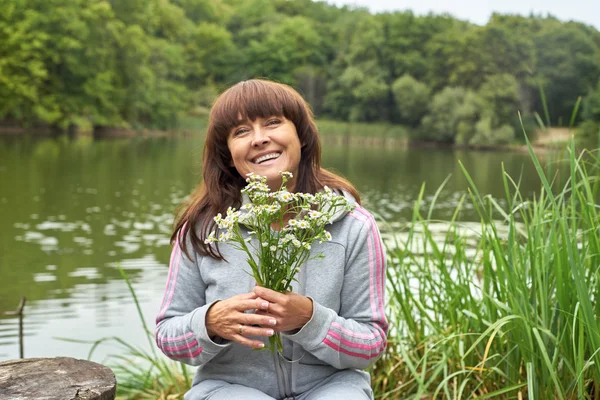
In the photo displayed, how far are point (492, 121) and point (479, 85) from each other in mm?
6928

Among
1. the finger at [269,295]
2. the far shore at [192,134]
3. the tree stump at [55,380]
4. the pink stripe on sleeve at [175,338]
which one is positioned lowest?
the far shore at [192,134]

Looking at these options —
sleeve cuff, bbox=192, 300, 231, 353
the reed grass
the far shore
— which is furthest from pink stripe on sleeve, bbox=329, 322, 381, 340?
the far shore

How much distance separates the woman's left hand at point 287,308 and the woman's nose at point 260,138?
0.41m

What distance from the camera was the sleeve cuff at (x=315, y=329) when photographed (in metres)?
1.68

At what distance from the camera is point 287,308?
1615 mm

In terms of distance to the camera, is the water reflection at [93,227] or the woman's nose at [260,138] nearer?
the woman's nose at [260,138]

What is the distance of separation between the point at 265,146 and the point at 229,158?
0.17 metres

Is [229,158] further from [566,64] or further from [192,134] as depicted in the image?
[192,134]

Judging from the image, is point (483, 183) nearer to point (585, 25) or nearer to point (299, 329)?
point (299, 329)

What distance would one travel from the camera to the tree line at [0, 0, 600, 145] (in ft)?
128

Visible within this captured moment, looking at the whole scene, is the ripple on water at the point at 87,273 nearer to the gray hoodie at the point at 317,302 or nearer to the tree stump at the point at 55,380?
the tree stump at the point at 55,380

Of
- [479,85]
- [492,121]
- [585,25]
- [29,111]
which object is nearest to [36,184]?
[29,111]

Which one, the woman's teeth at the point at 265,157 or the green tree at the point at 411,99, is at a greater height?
the woman's teeth at the point at 265,157

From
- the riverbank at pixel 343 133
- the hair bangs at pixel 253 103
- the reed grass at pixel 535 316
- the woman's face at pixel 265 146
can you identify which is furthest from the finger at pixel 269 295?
the riverbank at pixel 343 133
